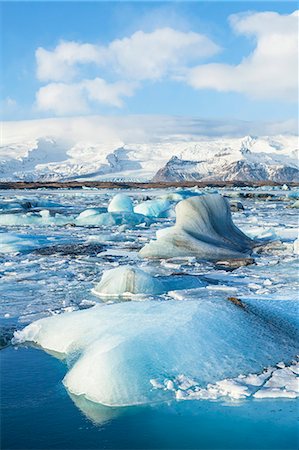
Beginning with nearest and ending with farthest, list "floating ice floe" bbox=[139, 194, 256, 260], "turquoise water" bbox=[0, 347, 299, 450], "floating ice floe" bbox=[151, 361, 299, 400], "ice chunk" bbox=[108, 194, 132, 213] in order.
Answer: "turquoise water" bbox=[0, 347, 299, 450] → "floating ice floe" bbox=[151, 361, 299, 400] → "floating ice floe" bbox=[139, 194, 256, 260] → "ice chunk" bbox=[108, 194, 132, 213]

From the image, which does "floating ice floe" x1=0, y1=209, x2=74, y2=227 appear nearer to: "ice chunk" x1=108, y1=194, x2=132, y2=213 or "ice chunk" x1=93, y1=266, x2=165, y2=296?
"ice chunk" x1=108, y1=194, x2=132, y2=213

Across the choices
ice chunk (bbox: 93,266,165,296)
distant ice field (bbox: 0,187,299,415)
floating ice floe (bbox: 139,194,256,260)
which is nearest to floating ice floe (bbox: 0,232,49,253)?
distant ice field (bbox: 0,187,299,415)

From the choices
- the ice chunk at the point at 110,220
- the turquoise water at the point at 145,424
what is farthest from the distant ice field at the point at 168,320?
the ice chunk at the point at 110,220

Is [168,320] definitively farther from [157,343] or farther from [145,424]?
[145,424]

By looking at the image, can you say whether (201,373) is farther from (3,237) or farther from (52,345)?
(3,237)

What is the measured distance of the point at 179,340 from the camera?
3652mm

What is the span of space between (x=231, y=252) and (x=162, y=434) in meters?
6.45

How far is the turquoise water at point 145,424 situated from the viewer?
Result: 276 centimetres

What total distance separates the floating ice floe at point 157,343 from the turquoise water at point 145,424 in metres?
0.15

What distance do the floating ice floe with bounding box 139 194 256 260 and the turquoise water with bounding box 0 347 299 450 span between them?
5688 mm

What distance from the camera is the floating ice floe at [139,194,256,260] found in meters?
8.96

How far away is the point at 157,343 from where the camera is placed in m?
3.60

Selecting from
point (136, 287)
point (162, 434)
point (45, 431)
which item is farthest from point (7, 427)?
point (136, 287)

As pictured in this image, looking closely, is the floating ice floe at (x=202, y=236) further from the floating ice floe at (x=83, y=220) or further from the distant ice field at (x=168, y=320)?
the floating ice floe at (x=83, y=220)
